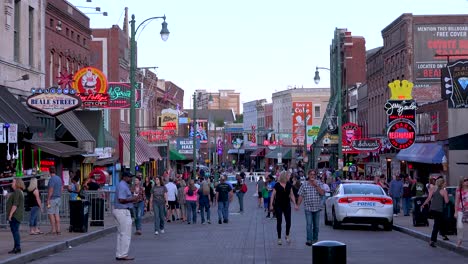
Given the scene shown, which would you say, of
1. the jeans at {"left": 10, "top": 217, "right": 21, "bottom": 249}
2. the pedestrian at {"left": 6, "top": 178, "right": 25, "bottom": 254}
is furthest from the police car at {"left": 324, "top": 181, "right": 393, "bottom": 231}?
the jeans at {"left": 10, "top": 217, "right": 21, "bottom": 249}

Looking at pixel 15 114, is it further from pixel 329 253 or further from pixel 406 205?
pixel 329 253

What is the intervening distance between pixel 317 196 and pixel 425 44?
3916 centimetres

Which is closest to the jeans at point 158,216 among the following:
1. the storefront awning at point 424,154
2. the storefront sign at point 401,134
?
the storefront sign at point 401,134

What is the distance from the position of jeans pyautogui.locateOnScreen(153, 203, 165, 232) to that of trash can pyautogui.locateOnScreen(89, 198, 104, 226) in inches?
75.0

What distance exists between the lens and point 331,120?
7700 cm

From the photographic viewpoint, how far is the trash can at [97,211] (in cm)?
2859

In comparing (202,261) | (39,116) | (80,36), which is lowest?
(202,261)

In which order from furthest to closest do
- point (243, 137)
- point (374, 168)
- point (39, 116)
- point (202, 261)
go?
point (243, 137) → point (374, 168) → point (39, 116) → point (202, 261)

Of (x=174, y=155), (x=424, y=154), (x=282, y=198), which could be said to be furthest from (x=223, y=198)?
(x=174, y=155)

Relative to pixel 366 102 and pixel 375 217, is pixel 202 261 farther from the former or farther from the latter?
pixel 366 102

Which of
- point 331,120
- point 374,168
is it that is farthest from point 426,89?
point 331,120

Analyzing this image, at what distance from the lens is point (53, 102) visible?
104 feet

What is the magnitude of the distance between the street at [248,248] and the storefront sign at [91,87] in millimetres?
9542

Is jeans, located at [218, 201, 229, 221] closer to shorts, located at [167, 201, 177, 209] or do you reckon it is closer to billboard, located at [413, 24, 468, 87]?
shorts, located at [167, 201, 177, 209]
